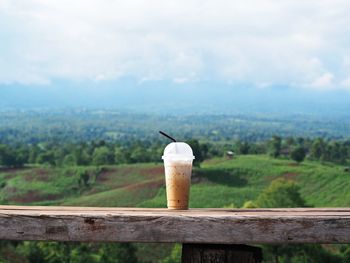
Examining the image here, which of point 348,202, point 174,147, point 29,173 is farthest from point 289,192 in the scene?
point 174,147

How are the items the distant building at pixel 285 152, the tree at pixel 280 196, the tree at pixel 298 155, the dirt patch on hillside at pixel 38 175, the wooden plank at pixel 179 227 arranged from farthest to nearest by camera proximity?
1. the distant building at pixel 285 152
2. the tree at pixel 298 155
3. the dirt patch on hillside at pixel 38 175
4. the tree at pixel 280 196
5. the wooden plank at pixel 179 227

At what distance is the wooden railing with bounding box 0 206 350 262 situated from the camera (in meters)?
2.82

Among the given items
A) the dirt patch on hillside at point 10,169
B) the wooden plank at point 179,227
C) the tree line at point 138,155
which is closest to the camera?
the wooden plank at point 179,227

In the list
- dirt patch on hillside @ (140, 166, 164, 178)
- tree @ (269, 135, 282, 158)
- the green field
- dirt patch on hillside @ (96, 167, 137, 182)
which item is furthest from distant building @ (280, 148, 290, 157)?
dirt patch on hillside @ (96, 167, 137, 182)

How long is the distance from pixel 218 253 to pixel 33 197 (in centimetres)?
5479

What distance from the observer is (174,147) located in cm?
347

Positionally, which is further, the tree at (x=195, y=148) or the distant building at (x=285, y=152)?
the distant building at (x=285, y=152)

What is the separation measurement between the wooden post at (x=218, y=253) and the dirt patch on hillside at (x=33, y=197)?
53253 millimetres

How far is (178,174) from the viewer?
3424mm

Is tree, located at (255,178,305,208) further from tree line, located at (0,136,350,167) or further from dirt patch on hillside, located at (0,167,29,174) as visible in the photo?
dirt patch on hillside, located at (0,167,29,174)

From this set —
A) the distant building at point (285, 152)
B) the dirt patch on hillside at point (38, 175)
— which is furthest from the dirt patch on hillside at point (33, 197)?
the distant building at point (285, 152)

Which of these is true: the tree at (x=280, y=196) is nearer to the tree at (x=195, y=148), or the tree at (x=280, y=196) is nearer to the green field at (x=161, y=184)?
the tree at (x=195, y=148)

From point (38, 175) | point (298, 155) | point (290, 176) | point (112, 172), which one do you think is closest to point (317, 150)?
point (298, 155)

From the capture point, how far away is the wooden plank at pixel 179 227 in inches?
111
